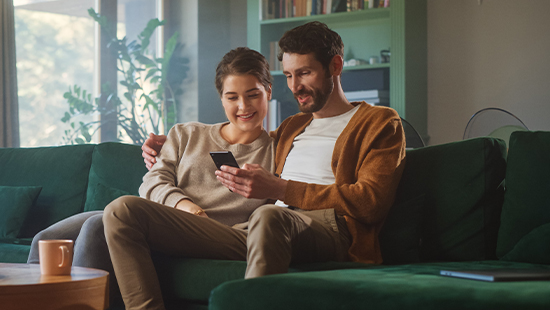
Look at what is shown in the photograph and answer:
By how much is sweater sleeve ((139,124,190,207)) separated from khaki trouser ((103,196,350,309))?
232 mm

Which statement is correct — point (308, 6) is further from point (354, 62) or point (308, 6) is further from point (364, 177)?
point (364, 177)

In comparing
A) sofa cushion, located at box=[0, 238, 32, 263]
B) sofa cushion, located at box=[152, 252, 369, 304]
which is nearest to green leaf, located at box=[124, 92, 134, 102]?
sofa cushion, located at box=[0, 238, 32, 263]

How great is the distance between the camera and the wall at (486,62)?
3686 mm

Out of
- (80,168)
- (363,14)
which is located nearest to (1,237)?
(80,168)

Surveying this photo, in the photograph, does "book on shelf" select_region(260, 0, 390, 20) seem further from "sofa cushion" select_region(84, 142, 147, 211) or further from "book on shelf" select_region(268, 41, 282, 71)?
"sofa cushion" select_region(84, 142, 147, 211)

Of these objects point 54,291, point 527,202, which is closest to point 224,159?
point 54,291

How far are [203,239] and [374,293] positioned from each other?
810 millimetres

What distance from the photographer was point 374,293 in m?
1.08

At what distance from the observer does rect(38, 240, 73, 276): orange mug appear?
1.35 metres

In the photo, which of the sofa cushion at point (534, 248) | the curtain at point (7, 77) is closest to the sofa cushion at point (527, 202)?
the sofa cushion at point (534, 248)

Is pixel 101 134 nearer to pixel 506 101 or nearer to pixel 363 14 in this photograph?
pixel 363 14

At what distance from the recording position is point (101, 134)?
4535 mm

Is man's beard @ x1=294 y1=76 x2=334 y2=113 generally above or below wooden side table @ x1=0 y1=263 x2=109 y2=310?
above

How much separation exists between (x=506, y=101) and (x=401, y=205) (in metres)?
2.24
